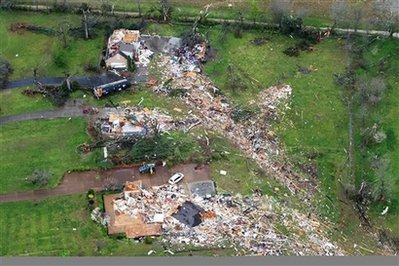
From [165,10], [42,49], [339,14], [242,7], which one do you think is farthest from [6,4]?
[339,14]

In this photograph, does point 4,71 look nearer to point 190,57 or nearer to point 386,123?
point 190,57

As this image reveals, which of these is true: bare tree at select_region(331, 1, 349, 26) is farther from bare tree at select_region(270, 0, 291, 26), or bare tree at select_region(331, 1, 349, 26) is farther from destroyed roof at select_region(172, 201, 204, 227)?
destroyed roof at select_region(172, 201, 204, 227)

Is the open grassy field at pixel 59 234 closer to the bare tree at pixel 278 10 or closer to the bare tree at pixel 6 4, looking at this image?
the bare tree at pixel 6 4

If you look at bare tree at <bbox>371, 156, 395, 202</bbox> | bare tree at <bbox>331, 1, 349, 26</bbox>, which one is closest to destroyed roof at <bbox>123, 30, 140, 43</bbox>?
bare tree at <bbox>331, 1, 349, 26</bbox>

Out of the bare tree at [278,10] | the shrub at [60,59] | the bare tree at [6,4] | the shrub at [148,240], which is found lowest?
the shrub at [148,240]

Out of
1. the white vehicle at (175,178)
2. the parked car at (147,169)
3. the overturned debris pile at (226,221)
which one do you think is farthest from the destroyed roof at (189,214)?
the parked car at (147,169)

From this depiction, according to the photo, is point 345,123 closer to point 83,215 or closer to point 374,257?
point 374,257

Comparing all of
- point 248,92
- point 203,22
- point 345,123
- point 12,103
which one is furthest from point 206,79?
point 12,103
